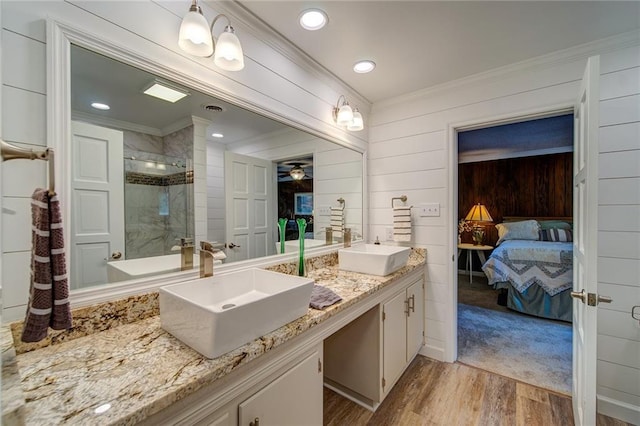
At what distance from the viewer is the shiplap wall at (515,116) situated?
1602 mm

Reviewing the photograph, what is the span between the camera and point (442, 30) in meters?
1.57

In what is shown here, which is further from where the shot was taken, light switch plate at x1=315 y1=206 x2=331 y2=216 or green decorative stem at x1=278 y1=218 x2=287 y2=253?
light switch plate at x1=315 y1=206 x2=331 y2=216

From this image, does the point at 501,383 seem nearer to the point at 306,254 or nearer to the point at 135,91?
the point at 306,254

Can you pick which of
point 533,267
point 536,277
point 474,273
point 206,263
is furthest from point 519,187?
point 206,263

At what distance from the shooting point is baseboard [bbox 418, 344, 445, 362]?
2.28 meters

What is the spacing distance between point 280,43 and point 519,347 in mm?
3220

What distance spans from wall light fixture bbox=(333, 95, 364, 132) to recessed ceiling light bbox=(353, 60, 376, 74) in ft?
0.83

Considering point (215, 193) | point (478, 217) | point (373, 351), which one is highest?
point (215, 193)

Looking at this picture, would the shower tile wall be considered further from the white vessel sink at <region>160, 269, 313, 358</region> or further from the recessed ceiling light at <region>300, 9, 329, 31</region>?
the recessed ceiling light at <region>300, 9, 329, 31</region>

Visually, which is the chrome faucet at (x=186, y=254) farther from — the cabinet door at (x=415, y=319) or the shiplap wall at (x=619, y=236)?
the shiplap wall at (x=619, y=236)

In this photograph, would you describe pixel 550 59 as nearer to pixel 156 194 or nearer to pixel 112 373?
pixel 156 194

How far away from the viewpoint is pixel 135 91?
43.7 inches

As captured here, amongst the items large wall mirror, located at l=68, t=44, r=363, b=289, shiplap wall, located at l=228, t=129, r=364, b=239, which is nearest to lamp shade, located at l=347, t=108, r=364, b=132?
shiplap wall, located at l=228, t=129, r=364, b=239

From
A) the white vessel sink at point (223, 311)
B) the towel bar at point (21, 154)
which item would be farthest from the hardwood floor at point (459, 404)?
the towel bar at point (21, 154)
